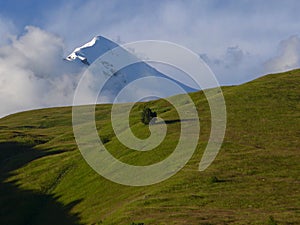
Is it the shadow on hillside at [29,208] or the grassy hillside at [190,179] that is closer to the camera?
the grassy hillside at [190,179]

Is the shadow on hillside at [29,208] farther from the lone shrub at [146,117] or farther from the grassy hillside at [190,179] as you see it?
the lone shrub at [146,117]

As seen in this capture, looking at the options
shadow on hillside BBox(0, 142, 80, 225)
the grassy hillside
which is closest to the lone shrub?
the grassy hillside

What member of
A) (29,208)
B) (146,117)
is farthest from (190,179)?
(146,117)

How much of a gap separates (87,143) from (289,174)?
56.6m

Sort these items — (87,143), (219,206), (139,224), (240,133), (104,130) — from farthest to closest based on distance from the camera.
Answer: (104,130) → (87,143) → (240,133) → (219,206) → (139,224)

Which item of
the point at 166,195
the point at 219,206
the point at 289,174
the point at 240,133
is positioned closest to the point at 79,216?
the point at 166,195

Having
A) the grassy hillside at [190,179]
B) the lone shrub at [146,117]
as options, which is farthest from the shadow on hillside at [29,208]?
the lone shrub at [146,117]

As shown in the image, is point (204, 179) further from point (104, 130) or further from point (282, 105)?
point (104, 130)

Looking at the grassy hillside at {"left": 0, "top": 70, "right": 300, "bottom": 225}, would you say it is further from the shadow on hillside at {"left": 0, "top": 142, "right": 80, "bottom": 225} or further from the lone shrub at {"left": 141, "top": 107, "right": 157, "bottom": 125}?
the lone shrub at {"left": 141, "top": 107, "right": 157, "bottom": 125}

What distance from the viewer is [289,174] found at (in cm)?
6175

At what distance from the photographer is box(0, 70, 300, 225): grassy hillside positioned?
49906mm

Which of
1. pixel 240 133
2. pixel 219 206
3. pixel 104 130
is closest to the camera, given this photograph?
pixel 219 206

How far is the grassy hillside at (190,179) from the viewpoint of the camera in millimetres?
49906

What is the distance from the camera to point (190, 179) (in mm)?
61125
